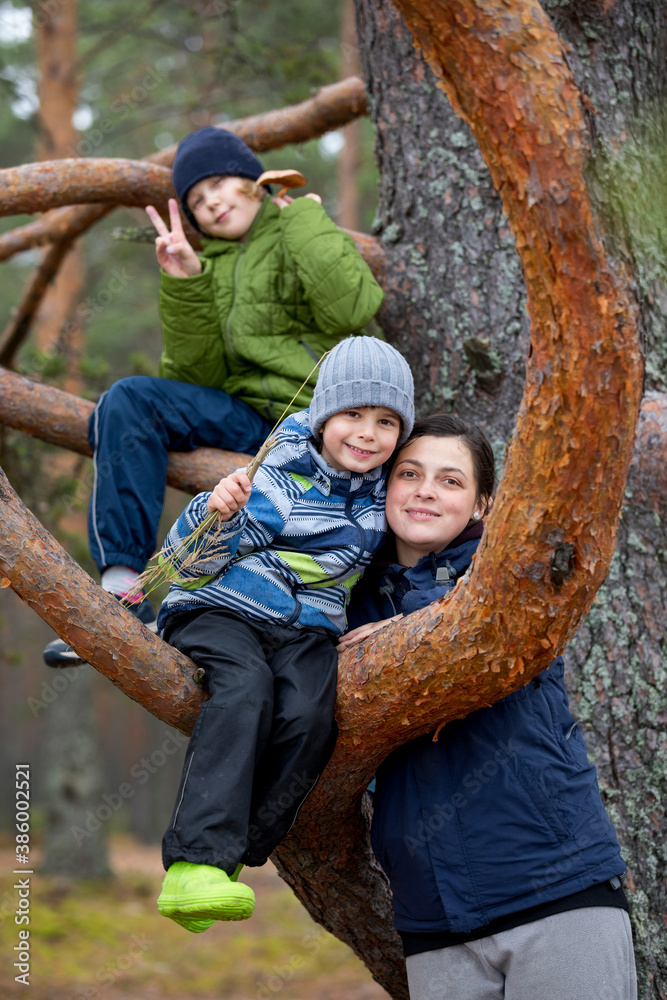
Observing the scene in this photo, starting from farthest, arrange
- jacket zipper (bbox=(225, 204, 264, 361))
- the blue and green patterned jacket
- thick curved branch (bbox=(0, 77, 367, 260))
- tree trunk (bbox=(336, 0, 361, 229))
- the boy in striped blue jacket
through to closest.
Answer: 1. tree trunk (bbox=(336, 0, 361, 229))
2. thick curved branch (bbox=(0, 77, 367, 260))
3. jacket zipper (bbox=(225, 204, 264, 361))
4. the blue and green patterned jacket
5. the boy in striped blue jacket

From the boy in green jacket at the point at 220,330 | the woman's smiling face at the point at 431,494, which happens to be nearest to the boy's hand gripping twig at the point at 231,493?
the woman's smiling face at the point at 431,494

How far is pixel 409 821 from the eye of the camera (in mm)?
1968

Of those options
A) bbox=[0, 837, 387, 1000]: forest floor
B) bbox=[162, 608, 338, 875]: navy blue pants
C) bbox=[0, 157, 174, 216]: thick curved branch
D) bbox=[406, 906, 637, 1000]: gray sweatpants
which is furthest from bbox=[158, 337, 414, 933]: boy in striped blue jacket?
bbox=[0, 837, 387, 1000]: forest floor

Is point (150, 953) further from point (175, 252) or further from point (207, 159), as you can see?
point (207, 159)

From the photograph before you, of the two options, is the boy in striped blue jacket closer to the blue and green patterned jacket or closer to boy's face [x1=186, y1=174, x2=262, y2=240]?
the blue and green patterned jacket

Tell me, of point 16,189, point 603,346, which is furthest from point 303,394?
point 603,346

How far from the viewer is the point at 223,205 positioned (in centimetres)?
310

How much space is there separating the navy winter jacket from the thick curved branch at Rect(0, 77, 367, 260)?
2.45 metres

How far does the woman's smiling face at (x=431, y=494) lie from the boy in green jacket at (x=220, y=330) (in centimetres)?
86

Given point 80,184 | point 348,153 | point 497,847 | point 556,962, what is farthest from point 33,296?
point 348,153

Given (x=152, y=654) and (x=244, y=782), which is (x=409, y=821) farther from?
(x=152, y=654)

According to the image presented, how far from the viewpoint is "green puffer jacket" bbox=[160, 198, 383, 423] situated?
2.88m

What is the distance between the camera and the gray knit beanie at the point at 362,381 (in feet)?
7.13

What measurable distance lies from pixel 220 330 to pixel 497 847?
190 cm
